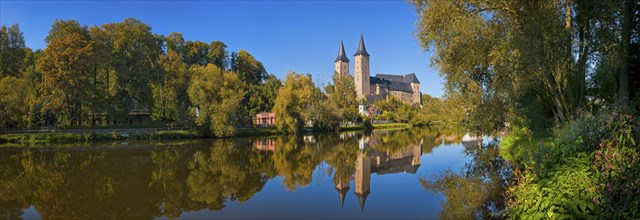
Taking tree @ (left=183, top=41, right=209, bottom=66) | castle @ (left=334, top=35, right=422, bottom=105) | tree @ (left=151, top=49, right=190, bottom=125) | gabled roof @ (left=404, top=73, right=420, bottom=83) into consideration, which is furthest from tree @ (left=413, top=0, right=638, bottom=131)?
gabled roof @ (left=404, top=73, right=420, bottom=83)

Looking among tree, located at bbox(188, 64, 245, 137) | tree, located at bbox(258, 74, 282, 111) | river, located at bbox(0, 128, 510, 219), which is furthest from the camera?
tree, located at bbox(258, 74, 282, 111)

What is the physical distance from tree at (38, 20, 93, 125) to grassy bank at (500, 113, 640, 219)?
127 feet

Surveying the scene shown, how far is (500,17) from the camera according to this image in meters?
13.0

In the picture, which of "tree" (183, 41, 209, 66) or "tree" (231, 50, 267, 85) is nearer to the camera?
"tree" (183, 41, 209, 66)

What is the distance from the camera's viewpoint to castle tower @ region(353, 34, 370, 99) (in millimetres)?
121562

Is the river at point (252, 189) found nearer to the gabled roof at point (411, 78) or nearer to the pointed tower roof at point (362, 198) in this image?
the pointed tower roof at point (362, 198)

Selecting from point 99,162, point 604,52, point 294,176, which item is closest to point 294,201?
point 294,176

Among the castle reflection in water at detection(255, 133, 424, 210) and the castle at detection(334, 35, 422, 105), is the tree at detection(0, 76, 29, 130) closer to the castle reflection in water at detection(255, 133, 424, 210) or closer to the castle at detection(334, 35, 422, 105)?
the castle reflection in water at detection(255, 133, 424, 210)

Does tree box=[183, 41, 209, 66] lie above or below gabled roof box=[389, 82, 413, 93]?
below

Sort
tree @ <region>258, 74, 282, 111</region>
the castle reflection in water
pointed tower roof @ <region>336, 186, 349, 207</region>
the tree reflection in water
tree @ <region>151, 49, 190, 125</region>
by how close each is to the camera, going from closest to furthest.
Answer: the tree reflection in water, pointed tower roof @ <region>336, 186, 349, 207</region>, the castle reflection in water, tree @ <region>151, 49, 190, 125</region>, tree @ <region>258, 74, 282, 111</region>

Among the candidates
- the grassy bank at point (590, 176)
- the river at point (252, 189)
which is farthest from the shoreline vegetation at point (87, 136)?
the grassy bank at point (590, 176)

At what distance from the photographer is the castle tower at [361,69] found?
122 metres

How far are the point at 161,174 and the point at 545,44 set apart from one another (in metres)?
15.4

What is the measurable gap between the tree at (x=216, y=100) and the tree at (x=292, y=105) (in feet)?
17.7
